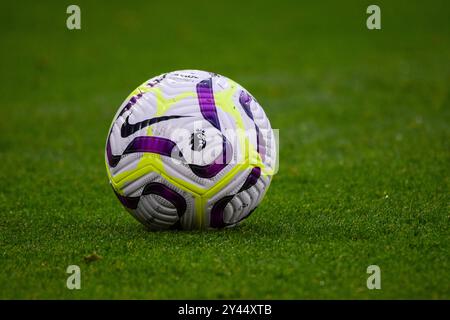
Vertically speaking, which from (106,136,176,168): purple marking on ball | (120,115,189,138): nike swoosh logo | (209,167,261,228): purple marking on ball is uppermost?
→ (120,115,189,138): nike swoosh logo

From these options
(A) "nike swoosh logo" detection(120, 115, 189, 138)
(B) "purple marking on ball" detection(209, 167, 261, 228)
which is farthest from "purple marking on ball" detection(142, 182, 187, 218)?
(A) "nike swoosh logo" detection(120, 115, 189, 138)

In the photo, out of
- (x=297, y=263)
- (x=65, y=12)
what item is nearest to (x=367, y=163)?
(x=297, y=263)

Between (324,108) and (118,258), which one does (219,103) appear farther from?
(324,108)

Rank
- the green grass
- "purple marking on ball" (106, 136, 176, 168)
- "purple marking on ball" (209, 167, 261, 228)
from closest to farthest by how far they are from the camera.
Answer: the green grass
"purple marking on ball" (106, 136, 176, 168)
"purple marking on ball" (209, 167, 261, 228)

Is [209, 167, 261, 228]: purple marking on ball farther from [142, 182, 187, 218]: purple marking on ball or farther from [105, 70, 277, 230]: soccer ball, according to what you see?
[142, 182, 187, 218]: purple marking on ball

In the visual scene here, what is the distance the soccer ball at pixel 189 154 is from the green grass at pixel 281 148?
10.9 inches

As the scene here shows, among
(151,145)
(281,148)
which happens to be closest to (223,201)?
(151,145)

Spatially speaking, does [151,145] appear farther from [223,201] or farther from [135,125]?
[223,201]

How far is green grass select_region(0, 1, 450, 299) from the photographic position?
602 cm

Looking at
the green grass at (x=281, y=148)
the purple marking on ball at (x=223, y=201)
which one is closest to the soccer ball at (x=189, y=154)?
the purple marking on ball at (x=223, y=201)

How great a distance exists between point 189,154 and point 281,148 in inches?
237

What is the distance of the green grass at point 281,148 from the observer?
19.7ft

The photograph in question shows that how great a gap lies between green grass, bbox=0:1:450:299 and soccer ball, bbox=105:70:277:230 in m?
0.28

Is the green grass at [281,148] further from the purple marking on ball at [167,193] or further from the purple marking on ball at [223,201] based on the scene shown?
the purple marking on ball at [167,193]
